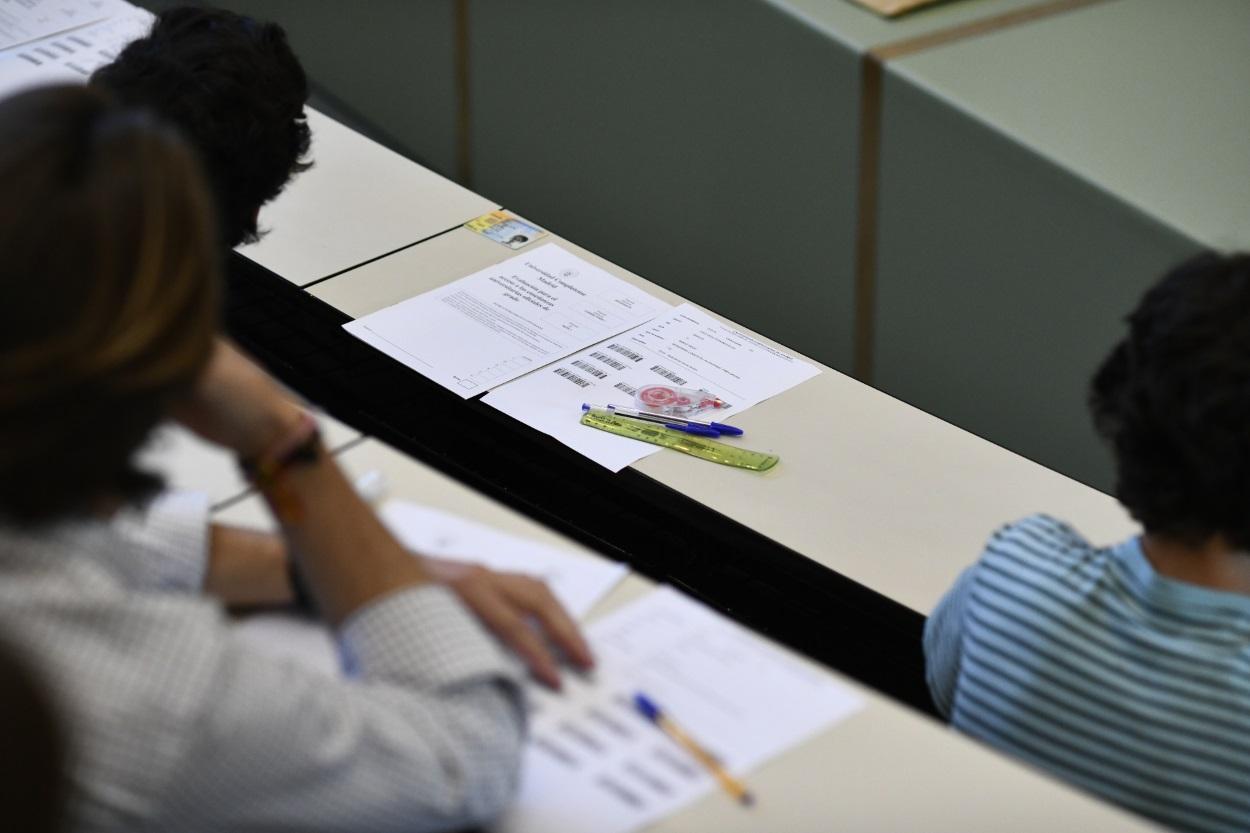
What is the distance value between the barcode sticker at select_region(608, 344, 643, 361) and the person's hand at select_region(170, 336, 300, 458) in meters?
0.98

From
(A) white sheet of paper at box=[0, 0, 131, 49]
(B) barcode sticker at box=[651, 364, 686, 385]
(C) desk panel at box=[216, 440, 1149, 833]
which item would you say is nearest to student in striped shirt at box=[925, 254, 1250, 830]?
(C) desk panel at box=[216, 440, 1149, 833]

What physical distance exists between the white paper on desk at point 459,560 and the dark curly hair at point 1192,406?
47cm

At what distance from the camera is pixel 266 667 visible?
3.01 ft

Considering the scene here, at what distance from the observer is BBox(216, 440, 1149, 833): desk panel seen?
3.47 ft

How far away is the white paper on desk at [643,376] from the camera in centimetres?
192

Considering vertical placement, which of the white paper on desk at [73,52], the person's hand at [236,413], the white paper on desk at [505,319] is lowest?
the white paper on desk at [505,319]

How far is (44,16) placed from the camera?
2830mm

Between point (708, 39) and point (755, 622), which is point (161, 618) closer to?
point (755, 622)

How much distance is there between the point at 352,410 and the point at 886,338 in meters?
0.91

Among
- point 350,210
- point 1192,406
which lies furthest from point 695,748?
point 350,210

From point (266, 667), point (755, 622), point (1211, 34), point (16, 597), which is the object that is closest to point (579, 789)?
point (266, 667)

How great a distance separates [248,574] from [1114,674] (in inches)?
28.7

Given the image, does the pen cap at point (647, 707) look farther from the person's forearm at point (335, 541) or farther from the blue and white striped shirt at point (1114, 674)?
the blue and white striped shirt at point (1114, 674)

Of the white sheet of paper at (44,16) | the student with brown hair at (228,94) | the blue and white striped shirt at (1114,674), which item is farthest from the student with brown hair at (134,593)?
the white sheet of paper at (44,16)
